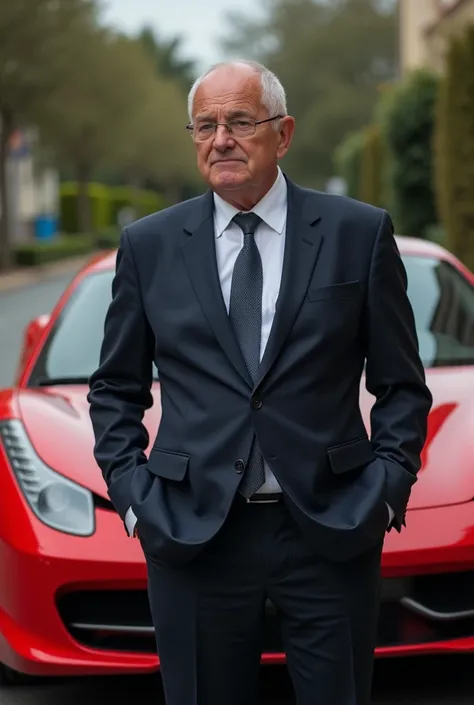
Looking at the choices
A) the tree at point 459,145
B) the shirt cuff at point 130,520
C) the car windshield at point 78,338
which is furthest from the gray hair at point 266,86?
the tree at point 459,145

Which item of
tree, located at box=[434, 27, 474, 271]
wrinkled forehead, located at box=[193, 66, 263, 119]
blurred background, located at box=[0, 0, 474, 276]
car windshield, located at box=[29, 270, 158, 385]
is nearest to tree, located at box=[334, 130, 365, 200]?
blurred background, located at box=[0, 0, 474, 276]

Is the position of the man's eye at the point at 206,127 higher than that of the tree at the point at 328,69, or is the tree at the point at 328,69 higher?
the man's eye at the point at 206,127

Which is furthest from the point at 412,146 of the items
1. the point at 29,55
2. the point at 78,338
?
the point at 78,338

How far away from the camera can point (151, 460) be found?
272 centimetres

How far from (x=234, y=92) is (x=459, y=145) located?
13211 mm

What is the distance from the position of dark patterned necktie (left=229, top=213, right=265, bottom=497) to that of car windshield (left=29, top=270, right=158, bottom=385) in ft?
7.36

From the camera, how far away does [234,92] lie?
266cm

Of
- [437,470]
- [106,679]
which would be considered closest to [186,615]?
[437,470]

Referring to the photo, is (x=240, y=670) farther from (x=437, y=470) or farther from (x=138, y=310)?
(x=437, y=470)

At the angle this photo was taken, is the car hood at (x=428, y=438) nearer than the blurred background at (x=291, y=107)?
Yes

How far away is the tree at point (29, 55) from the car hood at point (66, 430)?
30.8 metres

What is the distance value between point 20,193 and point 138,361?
6934cm

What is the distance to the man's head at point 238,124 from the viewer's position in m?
2.67

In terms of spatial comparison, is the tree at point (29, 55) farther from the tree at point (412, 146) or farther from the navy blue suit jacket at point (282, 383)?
the navy blue suit jacket at point (282, 383)
